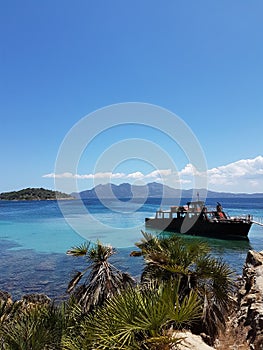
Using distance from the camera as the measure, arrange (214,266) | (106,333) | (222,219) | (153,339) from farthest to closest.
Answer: (222,219) < (214,266) < (106,333) < (153,339)

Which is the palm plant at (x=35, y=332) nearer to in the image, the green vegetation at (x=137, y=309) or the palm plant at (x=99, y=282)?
the green vegetation at (x=137, y=309)

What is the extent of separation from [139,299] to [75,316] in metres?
3.16

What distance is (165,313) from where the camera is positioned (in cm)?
624

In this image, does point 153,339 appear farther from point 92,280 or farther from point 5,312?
point 5,312

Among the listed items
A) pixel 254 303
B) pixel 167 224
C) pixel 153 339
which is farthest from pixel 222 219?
pixel 153 339

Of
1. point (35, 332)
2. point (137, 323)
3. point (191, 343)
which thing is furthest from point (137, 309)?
point (35, 332)

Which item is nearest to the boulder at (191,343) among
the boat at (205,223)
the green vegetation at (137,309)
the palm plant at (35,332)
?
the green vegetation at (137,309)

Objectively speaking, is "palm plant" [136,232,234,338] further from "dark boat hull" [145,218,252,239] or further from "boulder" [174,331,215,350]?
"dark boat hull" [145,218,252,239]

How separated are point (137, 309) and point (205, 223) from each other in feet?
151

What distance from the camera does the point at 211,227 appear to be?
49375 millimetres

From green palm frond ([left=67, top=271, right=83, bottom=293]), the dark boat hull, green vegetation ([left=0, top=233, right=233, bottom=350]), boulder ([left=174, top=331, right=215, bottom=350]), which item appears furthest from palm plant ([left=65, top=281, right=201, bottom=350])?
the dark boat hull

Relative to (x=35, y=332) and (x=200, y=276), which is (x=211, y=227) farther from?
(x=35, y=332)

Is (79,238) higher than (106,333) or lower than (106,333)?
lower

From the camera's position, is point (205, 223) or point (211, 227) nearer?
point (211, 227)
